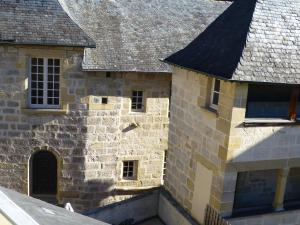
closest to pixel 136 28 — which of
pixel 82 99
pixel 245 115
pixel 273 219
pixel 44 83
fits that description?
pixel 82 99

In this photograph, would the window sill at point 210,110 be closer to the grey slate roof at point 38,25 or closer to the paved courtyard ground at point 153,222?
the paved courtyard ground at point 153,222

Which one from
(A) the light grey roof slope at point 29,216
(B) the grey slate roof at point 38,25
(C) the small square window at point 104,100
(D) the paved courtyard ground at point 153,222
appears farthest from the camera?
(C) the small square window at point 104,100

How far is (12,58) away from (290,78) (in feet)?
30.3

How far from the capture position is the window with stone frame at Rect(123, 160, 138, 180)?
17.6 meters

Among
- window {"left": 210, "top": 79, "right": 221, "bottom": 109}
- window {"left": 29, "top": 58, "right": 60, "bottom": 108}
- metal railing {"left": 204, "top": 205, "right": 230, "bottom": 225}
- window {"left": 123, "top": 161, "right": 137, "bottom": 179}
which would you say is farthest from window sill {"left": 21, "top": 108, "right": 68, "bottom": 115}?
Result: metal railing {"left": 204, "top": 205, "right": 230, "bottom": 225}

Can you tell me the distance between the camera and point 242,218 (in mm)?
10969

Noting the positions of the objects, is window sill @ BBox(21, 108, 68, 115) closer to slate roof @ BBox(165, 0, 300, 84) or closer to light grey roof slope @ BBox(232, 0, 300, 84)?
slate roof @ BBox(165, 0, 300, 84)

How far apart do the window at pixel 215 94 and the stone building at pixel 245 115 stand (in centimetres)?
3

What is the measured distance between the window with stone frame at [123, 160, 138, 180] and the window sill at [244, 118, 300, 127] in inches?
309

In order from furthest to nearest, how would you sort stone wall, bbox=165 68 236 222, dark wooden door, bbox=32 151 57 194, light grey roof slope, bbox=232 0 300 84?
dark wooden door, bbox=32 151 57 194 → stone wall, bbox=165 68 236 222 → light grey roof slope, bbox=232 0 300 84

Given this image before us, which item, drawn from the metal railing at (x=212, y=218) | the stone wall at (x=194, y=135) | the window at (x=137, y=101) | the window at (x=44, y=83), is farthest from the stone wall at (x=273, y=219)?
the window at (x=44, y=83)

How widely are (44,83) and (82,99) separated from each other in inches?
56.8

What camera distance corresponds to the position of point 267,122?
1062 centimetres

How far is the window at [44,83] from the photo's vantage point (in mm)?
15125
